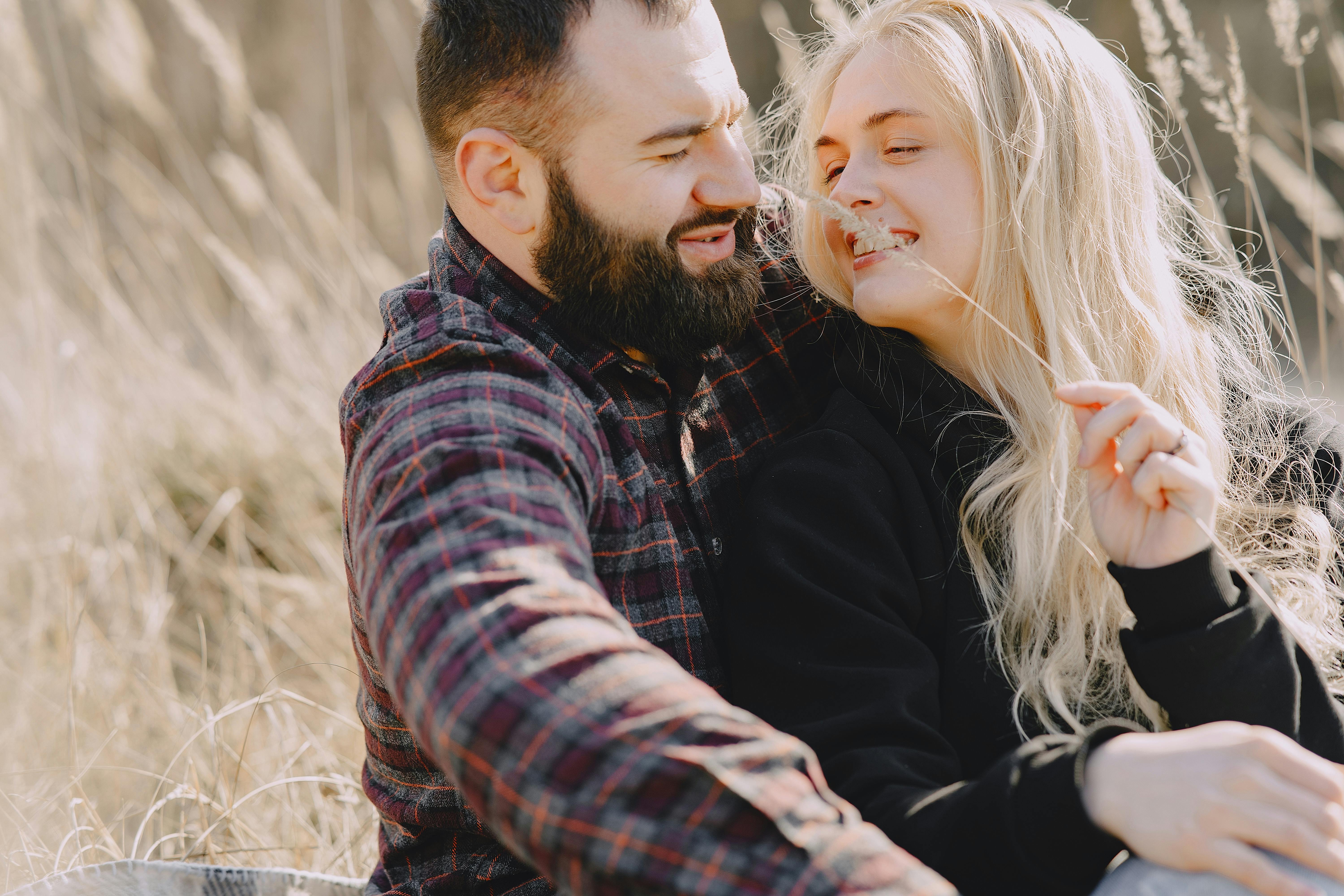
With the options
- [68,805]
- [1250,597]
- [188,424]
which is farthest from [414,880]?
[188,424]

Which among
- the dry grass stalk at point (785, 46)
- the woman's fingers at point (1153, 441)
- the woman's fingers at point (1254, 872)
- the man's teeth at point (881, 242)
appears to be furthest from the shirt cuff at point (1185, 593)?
the dry grass stalk at point (785, 46)

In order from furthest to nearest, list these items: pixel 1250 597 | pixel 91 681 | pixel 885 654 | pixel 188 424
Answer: pixel 188 424 → pixel 91 681 → pixel 885 654 → pixel 1250 597

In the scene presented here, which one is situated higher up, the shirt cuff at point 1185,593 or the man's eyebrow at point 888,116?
the man's eyebrow at point 888,116

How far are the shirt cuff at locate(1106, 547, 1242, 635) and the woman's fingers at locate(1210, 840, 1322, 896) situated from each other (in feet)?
1.12

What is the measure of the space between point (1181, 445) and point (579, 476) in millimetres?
723

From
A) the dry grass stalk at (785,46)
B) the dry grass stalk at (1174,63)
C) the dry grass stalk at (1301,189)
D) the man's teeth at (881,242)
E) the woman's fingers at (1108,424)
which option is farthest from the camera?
the dry grass stalk at (785,46)

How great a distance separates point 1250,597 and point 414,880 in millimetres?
1185

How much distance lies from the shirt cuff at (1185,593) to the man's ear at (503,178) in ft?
3.46

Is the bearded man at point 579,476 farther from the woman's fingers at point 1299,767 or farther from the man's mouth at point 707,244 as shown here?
the woman's fingers at point 1299,767

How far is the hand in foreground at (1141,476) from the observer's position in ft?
4.19

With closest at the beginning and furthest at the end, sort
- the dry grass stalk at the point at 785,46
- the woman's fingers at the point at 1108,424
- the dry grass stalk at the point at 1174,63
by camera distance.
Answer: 1. the woman's fingers at the point at 1108,424
2. the dry grass stalk at the point at 1174,63
3. the dry grass stalk at the point at 785,46

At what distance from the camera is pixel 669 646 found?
5.08 ft

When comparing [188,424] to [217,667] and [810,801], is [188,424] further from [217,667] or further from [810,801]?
[810,801]

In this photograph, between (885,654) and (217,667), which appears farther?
(217,667)
